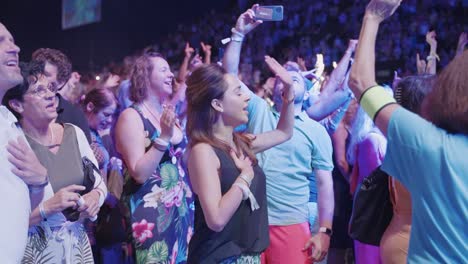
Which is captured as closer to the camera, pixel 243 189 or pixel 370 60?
pixel 370 60

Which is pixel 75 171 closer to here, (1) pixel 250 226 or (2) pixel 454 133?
(1) pixel 250 226

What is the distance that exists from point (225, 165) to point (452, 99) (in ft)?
3.55

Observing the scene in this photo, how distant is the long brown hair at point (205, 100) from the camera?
109 inches

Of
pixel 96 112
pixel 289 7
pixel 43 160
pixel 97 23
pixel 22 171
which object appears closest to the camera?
pixel 22 171

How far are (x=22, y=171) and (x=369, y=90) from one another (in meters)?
1.19

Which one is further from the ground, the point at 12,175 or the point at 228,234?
the point at 12,175

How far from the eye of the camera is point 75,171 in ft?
9.70

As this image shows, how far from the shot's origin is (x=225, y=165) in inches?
105

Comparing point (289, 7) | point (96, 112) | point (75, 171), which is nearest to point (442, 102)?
point (75, 171)

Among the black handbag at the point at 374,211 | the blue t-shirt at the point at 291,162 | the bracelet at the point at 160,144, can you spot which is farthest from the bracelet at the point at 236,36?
the black handbag at the point at 374,211

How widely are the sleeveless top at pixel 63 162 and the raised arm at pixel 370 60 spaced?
143 cm

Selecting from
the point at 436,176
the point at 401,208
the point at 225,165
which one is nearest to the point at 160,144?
the point at 225,165

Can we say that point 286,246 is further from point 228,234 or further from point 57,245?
point 57,245

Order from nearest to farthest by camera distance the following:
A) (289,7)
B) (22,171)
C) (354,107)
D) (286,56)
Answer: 1. (22,171)
2. (354,107)
3. (286,56)
4. (289,7)
